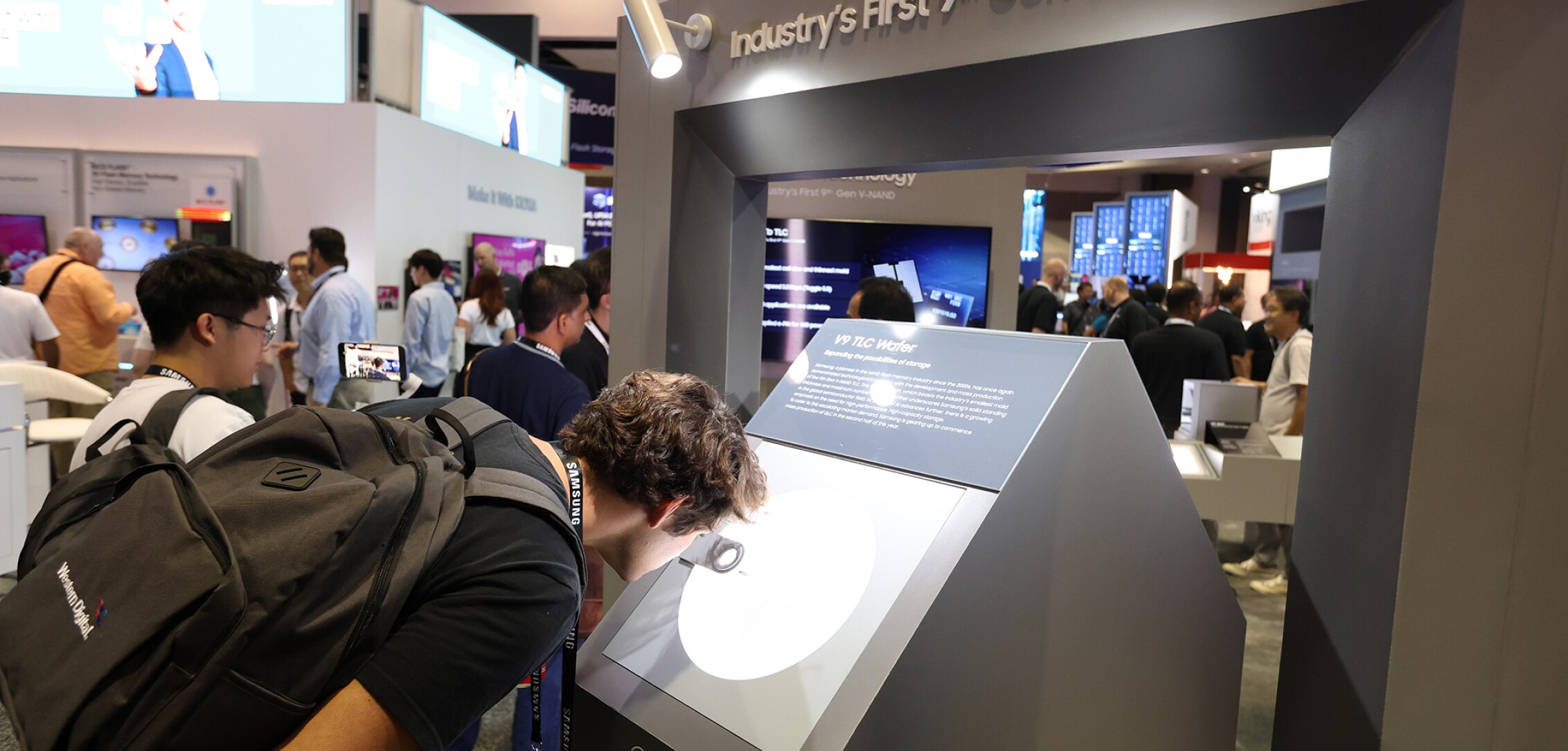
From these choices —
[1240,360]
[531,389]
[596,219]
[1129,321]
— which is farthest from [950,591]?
[596,219]

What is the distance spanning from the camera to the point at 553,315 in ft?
9.95

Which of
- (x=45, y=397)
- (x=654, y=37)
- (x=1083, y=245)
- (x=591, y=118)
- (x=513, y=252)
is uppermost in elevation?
(x=591, y=118)

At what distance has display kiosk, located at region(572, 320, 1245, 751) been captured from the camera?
4.78ft

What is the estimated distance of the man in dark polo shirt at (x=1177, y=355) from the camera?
533 centimetres

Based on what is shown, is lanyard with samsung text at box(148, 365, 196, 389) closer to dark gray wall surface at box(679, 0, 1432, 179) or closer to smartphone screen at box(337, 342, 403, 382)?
Result: smartphone screen at box(337, 342, 403, 382)

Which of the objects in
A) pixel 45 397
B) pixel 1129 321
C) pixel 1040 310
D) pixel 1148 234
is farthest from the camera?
pixel 1148 234

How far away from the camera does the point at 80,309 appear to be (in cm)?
536

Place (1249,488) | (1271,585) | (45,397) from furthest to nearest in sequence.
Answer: (1271,585), (45,397), (1249,488)

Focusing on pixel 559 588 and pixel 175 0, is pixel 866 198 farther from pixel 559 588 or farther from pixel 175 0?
pixel 175 0

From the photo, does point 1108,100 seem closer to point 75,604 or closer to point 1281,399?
point 75,604

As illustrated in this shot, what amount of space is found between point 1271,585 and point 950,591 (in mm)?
4185

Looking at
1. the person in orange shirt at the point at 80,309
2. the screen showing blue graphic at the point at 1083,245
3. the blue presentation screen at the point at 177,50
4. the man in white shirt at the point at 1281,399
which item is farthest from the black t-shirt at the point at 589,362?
the screen showing blue graphic at the point at 1083,245

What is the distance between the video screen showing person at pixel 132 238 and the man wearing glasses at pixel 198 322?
6241 millimetres

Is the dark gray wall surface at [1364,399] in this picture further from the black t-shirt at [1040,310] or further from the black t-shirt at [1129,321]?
the black t-shirt at [1040,310]
